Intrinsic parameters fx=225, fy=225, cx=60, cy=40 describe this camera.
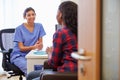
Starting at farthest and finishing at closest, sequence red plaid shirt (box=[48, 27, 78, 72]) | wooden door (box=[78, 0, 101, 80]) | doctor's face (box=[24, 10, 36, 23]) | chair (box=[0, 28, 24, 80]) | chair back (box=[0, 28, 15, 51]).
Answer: chair back (box=[0, 28, 15, 51]) < doctor's face (box=[24, 10, 36, 23]) < chair (box=[0, 28, 24, 80]) < red plaid shirt (box=[48, 27, 78, 72]) < wooden door (box=[78, 0, 101, 80])

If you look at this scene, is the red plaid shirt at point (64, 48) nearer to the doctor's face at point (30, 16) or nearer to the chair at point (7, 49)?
the chair at point (7, 49)

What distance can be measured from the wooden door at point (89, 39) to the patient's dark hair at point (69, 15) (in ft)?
2.19

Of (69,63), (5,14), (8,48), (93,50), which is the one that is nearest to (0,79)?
(8,48)

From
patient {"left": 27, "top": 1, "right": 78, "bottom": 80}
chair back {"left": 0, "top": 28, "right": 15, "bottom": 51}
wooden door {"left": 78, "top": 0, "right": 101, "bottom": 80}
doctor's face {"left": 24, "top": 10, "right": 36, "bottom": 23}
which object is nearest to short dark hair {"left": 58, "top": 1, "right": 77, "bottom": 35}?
patient {"left": 27, "top": 1, "right": 78, "bottom": 80}

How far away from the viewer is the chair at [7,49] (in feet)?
9.75

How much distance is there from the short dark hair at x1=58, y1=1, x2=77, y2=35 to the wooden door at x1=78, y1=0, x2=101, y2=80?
2.19ft

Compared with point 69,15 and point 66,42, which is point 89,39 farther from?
point 69,15

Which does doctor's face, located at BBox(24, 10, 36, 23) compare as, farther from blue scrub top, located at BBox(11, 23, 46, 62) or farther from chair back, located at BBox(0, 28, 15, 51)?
chair back, located at BBox(0, 28, 15, 51)

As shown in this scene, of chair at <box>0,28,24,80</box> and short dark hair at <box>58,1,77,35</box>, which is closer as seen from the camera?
short dark hair at <box>58,1,77,35</box>

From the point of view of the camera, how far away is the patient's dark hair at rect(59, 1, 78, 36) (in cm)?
182

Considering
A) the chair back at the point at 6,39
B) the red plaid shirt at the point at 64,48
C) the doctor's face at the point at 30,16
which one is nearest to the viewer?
the red plaid shirt at the point at 64,48

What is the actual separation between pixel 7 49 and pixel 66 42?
1754mm

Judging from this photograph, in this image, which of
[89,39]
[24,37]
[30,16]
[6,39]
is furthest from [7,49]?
[89,39]

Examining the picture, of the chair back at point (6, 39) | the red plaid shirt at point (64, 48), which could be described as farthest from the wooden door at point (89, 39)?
the chair back at point (6, 39)
